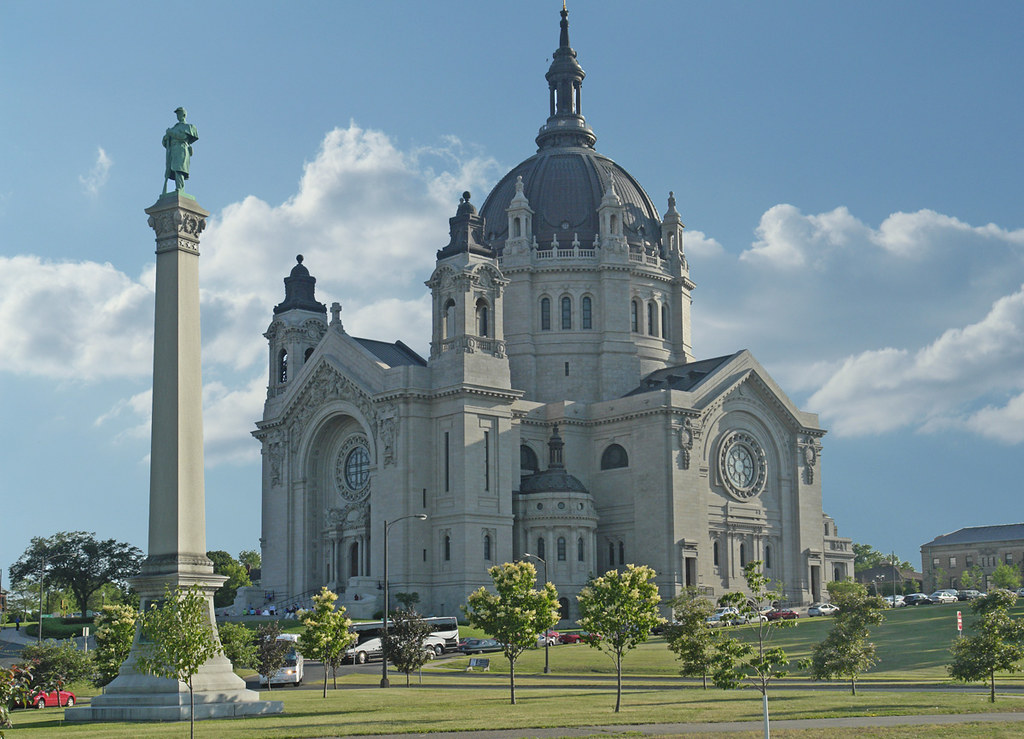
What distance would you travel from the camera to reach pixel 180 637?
34.4 m

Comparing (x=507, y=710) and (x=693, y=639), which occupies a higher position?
(x=693, y=639)

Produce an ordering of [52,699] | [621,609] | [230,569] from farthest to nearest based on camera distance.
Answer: [230,569] < [52,699] < [621,609]

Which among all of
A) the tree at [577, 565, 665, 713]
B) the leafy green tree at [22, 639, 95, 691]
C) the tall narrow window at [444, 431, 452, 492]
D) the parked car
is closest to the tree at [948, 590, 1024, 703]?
the tree at [577, 565, 665, 713]

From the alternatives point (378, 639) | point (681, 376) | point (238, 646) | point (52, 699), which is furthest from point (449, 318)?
point (52, 699)

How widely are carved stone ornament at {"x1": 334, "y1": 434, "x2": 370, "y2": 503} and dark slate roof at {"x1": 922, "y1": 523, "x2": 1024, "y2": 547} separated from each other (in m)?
85.3

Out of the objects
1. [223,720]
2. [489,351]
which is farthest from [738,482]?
[223,720]

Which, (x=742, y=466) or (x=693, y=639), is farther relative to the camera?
(x=742, y=466)

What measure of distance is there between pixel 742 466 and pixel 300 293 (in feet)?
121

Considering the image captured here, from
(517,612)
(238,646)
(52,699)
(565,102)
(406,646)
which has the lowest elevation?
(52,699)

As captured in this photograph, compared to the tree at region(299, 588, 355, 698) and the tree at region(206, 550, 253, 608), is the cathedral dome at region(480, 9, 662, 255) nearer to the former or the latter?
the tree at region(206, 550, 253, 608)

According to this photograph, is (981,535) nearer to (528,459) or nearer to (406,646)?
(528,459)

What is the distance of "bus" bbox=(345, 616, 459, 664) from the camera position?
73.0m

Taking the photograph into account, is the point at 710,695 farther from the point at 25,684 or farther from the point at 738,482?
the point at 738,482

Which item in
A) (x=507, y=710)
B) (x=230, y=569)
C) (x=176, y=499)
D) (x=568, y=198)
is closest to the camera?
(x=176, y=499)
